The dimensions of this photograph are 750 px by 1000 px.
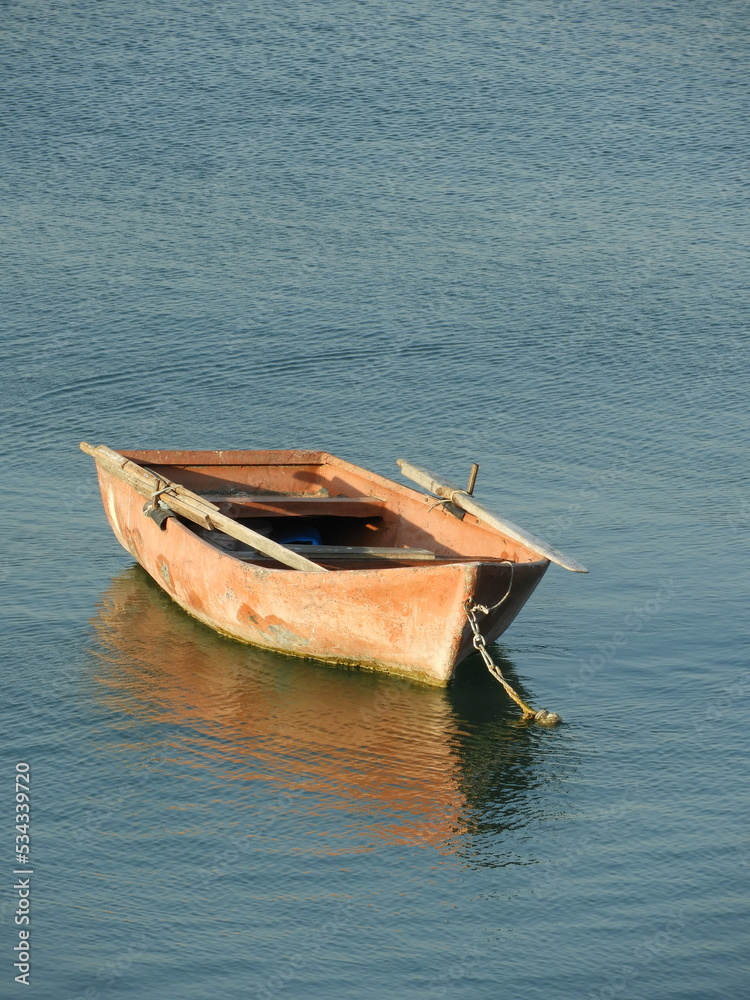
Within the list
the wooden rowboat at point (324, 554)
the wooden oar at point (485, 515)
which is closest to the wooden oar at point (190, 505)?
the wooden rowboat at point (324, 554)

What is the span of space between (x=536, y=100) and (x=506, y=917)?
106 feet

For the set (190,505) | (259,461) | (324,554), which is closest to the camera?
(190,505)

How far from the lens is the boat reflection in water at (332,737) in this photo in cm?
1026

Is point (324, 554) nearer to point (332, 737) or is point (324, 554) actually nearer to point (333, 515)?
point (333, 515)

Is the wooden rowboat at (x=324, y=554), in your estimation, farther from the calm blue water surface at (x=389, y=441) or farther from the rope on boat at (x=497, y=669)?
the calm blue water surface at (x=389, y=441)

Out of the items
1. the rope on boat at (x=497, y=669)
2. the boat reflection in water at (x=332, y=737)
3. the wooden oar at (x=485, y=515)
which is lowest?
the boat reflection in water at (x=332, y=737)

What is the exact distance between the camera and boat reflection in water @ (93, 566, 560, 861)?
10.3m

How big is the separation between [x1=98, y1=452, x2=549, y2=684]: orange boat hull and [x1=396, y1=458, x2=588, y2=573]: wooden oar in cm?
15

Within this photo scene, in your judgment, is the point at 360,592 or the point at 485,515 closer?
the point at 360,592

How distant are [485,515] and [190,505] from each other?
2640 mm

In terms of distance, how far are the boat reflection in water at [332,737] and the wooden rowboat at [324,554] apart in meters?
0.26

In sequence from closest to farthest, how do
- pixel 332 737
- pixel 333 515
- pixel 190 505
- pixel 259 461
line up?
pixel 332 737 → pixel 190 505 → pixel 333 515 → pixel 259 461

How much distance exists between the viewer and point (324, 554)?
13320 millimetres

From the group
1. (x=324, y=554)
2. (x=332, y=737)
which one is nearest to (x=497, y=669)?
(x=332, y=737)
